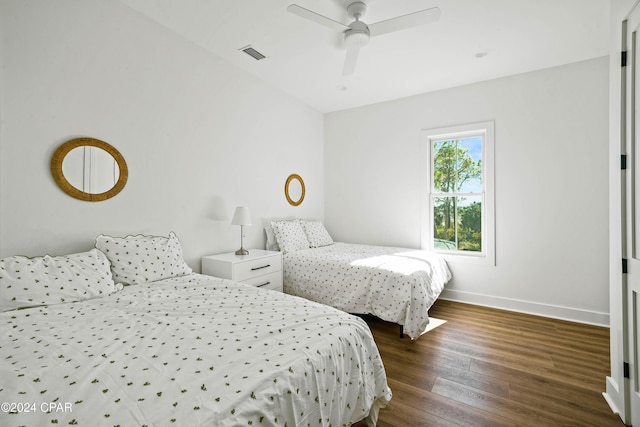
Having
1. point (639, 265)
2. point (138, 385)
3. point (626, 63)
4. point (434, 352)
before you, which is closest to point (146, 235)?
point (138, 385)

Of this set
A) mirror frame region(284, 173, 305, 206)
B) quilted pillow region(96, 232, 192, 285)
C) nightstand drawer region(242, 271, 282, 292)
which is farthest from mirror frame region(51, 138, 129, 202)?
mirror frame region(284, 173, 305, 206)

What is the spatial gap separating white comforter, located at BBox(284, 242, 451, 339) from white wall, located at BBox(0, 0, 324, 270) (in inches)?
32.0

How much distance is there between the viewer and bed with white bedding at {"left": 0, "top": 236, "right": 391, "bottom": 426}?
828 mm

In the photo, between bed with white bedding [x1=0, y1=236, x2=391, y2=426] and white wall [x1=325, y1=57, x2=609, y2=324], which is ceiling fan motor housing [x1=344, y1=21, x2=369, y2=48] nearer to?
white wall [x1=325, y1=57, x2=609, y2=324]

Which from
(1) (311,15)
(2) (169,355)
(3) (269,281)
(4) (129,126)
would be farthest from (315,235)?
(2) (169,355)

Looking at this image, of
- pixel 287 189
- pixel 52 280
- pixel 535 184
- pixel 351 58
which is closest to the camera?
pixel 52 280

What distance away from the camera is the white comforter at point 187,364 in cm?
82

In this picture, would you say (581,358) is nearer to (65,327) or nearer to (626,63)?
(626,63)

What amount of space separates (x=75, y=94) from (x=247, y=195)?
5.73 ft

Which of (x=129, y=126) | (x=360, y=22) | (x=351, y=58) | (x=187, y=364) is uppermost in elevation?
(x=360, y=22)

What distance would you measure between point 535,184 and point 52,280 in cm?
427

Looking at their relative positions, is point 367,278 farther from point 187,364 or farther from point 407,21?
point 407,21

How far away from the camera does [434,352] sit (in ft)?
7.87

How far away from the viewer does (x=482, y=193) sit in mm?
3602
